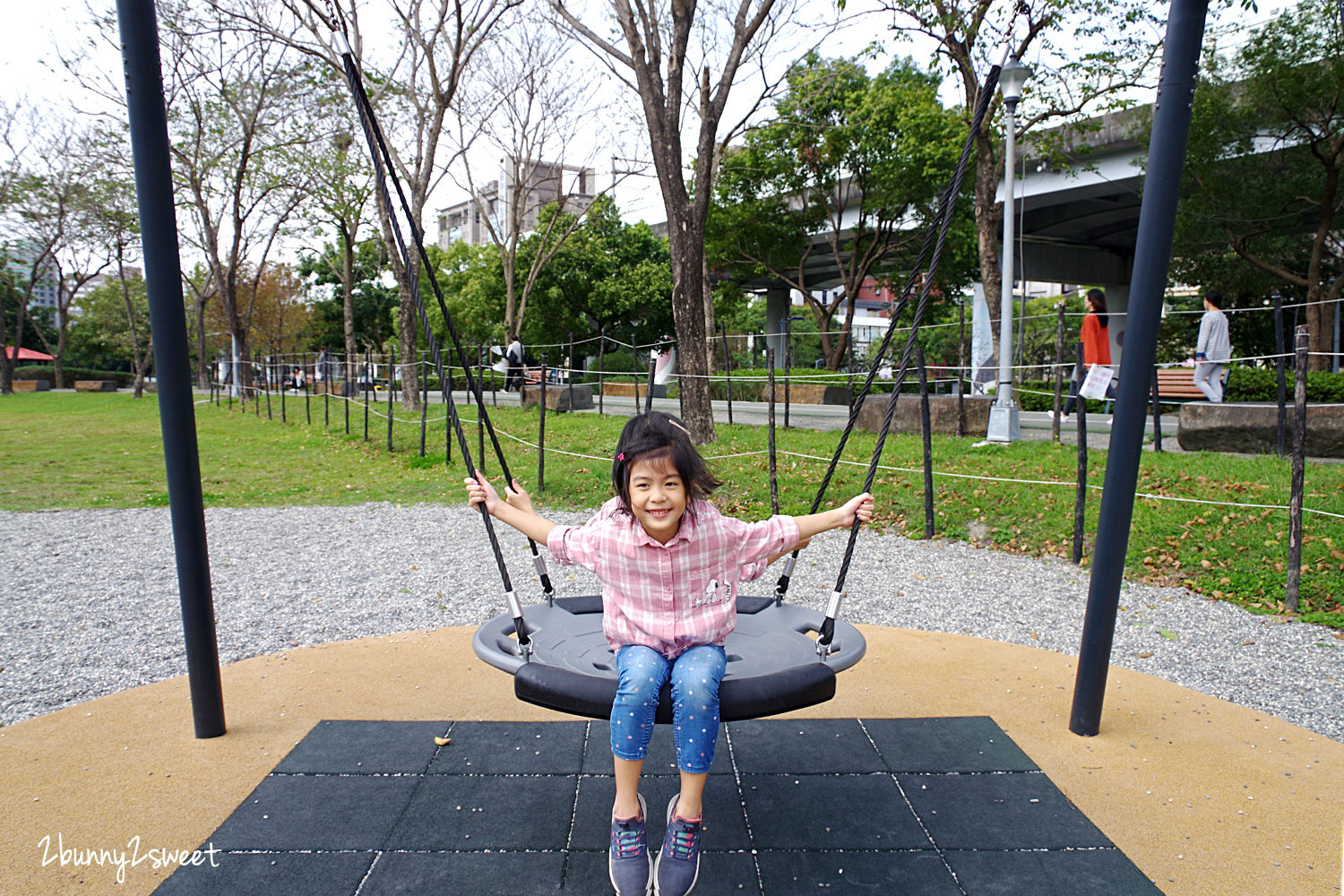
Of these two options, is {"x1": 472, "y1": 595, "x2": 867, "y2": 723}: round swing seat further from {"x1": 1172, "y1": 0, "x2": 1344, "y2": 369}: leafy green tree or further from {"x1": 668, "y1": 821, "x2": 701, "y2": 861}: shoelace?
{"x1": 1172, "y1": 0, "x2": 1344, "y2": 369}: leafy green tree

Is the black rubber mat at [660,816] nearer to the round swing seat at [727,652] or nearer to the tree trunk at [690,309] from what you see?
the round swing seat at [727,652]

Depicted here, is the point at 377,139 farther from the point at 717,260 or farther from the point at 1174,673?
the point at 717,260

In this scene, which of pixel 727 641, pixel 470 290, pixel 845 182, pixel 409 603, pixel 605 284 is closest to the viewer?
A: pixel 727 641

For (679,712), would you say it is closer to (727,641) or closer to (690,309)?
(727,641)

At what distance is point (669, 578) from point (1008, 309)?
9.31 meters

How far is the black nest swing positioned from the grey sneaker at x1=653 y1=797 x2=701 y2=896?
9.9 inches

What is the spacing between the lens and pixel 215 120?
→ 1950 cm

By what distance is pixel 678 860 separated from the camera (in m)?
1.92

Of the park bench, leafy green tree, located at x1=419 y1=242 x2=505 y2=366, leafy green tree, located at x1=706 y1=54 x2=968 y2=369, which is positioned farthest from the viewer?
leafy green tree, located at x1=419 y1=242 x2=505 y2=366

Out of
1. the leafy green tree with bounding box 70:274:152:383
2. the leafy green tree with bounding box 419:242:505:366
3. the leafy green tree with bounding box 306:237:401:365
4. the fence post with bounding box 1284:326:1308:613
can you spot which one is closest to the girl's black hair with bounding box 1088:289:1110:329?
the fence post with bounding box 1284:326:1308:613

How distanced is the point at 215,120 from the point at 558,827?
21.9m

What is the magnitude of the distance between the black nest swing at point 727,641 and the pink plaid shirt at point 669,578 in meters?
0.15

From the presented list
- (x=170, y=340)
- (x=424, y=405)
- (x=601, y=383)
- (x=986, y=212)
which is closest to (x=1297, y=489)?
(x=170, y=340)

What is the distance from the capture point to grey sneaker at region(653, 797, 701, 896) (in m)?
1.89
